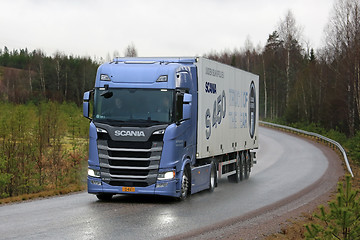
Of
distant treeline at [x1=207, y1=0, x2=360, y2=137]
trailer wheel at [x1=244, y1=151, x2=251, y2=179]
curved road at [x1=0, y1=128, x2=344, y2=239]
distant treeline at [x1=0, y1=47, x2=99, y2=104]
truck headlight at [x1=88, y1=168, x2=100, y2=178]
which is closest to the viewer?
curved road at [x1=0, y1=128, x2=344, y2=239]

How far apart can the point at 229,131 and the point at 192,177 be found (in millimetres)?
4486

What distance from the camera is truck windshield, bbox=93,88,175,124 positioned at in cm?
1428

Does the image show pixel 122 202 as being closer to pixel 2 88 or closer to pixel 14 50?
pixel 2 88

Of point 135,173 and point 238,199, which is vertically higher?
point 135,173

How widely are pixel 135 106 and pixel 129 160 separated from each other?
4.42ft

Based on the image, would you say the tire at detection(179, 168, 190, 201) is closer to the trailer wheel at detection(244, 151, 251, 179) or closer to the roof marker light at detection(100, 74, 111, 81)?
the roof marker light at detection(100, 74, 111, 81)

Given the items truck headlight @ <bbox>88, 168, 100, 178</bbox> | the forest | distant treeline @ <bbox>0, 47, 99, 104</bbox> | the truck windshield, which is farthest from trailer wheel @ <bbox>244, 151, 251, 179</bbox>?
distant treeline @ <bbox>0, 47, 99, 104</bbox>

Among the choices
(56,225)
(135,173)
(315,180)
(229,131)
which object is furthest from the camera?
(315,180)

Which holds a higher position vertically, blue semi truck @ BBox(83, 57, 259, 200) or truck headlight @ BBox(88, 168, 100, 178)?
blue semi truck @ BBox(83, 57, 259, 200)

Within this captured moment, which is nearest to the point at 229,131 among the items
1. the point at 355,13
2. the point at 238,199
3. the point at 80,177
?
the point at 238,199

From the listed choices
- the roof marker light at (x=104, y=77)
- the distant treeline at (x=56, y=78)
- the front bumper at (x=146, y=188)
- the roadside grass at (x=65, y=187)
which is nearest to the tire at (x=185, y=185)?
the front bumper at (x=146, y=188)

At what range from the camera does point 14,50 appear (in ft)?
540

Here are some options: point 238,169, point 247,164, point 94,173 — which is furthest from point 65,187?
point 247,164

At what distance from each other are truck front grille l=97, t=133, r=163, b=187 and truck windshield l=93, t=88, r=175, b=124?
→ 1.63ft
